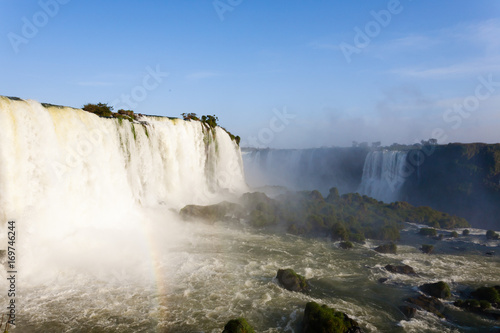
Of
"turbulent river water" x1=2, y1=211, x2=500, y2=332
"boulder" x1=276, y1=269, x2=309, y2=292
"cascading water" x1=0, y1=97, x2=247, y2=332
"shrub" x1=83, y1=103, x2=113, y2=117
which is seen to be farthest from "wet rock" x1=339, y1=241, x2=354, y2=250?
"shrub" x1=83, y1=103, x2=113, y2=117

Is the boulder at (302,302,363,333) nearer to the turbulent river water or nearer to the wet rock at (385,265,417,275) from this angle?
the turbulent river water

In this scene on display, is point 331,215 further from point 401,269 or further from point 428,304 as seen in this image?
point 428,304

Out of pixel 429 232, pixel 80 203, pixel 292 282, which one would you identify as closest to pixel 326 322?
pixel 292 282

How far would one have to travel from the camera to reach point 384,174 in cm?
3641

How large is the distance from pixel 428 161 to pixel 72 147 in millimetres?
34717

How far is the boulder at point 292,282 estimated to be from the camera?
10.8 meters

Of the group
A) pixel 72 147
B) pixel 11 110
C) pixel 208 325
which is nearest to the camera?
pixel 208 325

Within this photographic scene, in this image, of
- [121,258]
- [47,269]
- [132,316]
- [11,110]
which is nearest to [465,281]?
[132,316]

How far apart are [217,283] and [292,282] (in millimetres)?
2600

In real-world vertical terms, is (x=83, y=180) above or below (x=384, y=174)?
above

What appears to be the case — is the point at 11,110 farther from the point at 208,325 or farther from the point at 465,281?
the point at 465,281

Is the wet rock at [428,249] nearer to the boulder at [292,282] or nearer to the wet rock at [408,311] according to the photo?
the wet rock at [408,311]

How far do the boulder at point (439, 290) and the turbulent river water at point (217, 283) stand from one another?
32 cm

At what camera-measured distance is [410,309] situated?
9.41m
